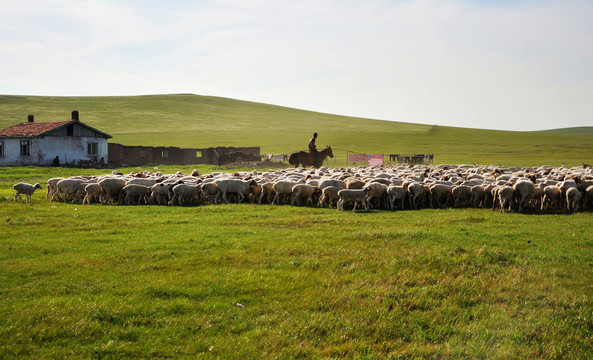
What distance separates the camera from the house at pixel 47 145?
41.1 m

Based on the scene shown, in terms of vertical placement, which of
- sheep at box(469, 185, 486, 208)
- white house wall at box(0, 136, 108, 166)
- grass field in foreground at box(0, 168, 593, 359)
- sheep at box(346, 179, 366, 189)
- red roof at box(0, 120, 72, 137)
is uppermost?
red roof at box(0, 120, 72, 137)

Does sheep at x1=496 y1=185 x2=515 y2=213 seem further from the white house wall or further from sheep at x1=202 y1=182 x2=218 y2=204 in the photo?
the white house wall

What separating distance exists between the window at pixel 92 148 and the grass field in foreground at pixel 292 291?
3365 centimetres

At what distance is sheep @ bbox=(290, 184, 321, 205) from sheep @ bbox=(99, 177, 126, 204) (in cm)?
583

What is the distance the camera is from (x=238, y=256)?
963 cm

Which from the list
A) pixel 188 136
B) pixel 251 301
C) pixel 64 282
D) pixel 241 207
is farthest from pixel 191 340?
pixel 188 136

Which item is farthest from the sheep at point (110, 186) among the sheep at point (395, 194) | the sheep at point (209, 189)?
the sheep at point (395, 194)

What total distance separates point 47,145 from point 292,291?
3920 cm

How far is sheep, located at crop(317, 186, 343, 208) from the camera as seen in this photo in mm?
17016

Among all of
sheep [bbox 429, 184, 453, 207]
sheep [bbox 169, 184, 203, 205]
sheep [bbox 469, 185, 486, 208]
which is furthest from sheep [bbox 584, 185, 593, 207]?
sheep [bbox 169, 184, 203, 205]

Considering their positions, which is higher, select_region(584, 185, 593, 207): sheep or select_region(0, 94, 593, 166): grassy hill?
select_region(0, 94, 593, 166): grassy hill

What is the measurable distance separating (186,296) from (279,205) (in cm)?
1044

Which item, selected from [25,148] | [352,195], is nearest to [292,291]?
[352,195]

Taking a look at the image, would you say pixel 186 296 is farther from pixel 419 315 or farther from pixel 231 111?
pixel 231 111
